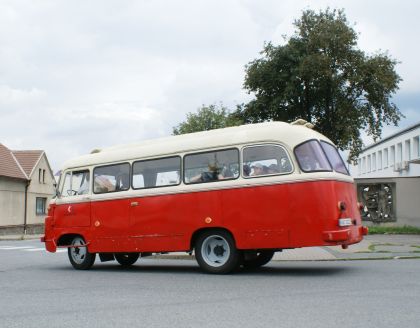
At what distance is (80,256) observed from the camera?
13.7 m

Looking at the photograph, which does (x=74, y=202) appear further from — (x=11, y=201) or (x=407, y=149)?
(x=407, y=149)

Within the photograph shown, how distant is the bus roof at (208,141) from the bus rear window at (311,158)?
142 millimetres

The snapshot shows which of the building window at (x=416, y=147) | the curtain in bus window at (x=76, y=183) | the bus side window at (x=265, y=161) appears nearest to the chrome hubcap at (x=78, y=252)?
the curtain in bus window at (x=76, y=183)

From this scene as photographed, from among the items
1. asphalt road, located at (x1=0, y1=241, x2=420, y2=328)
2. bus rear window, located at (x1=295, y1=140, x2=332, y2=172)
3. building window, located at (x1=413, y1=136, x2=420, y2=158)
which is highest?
building window, located at (x1=413, y1=136, x2=420, y2=158)

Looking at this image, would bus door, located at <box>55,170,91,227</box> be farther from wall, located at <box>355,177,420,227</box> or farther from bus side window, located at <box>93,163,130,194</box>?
wall, located at <box>355,177,420,227</box>

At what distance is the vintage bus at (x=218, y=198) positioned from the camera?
1063 cm

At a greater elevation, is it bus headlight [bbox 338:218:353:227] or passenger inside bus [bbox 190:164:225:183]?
passenger inside bus [bbox 190:164:225:183]

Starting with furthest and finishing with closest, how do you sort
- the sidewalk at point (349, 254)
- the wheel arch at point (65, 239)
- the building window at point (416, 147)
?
1. the building window at point (416, 147)
2. the sidewalk at point (349, 254)
3. the wheel arch at point (65, 239)

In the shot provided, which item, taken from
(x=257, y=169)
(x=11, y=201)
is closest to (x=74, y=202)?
(x=257, y=169)

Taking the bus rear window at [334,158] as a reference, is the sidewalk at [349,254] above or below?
below

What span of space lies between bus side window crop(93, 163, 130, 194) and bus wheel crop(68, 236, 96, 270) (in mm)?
1342

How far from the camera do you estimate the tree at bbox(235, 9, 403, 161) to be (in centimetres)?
3812

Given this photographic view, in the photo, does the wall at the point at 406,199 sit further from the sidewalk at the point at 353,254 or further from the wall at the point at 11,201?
the wall at the point at 11,201

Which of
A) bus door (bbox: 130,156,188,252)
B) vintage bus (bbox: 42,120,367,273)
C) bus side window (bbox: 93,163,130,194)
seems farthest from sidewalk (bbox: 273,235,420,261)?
bus side window (bbox: 93,163,130,194)
